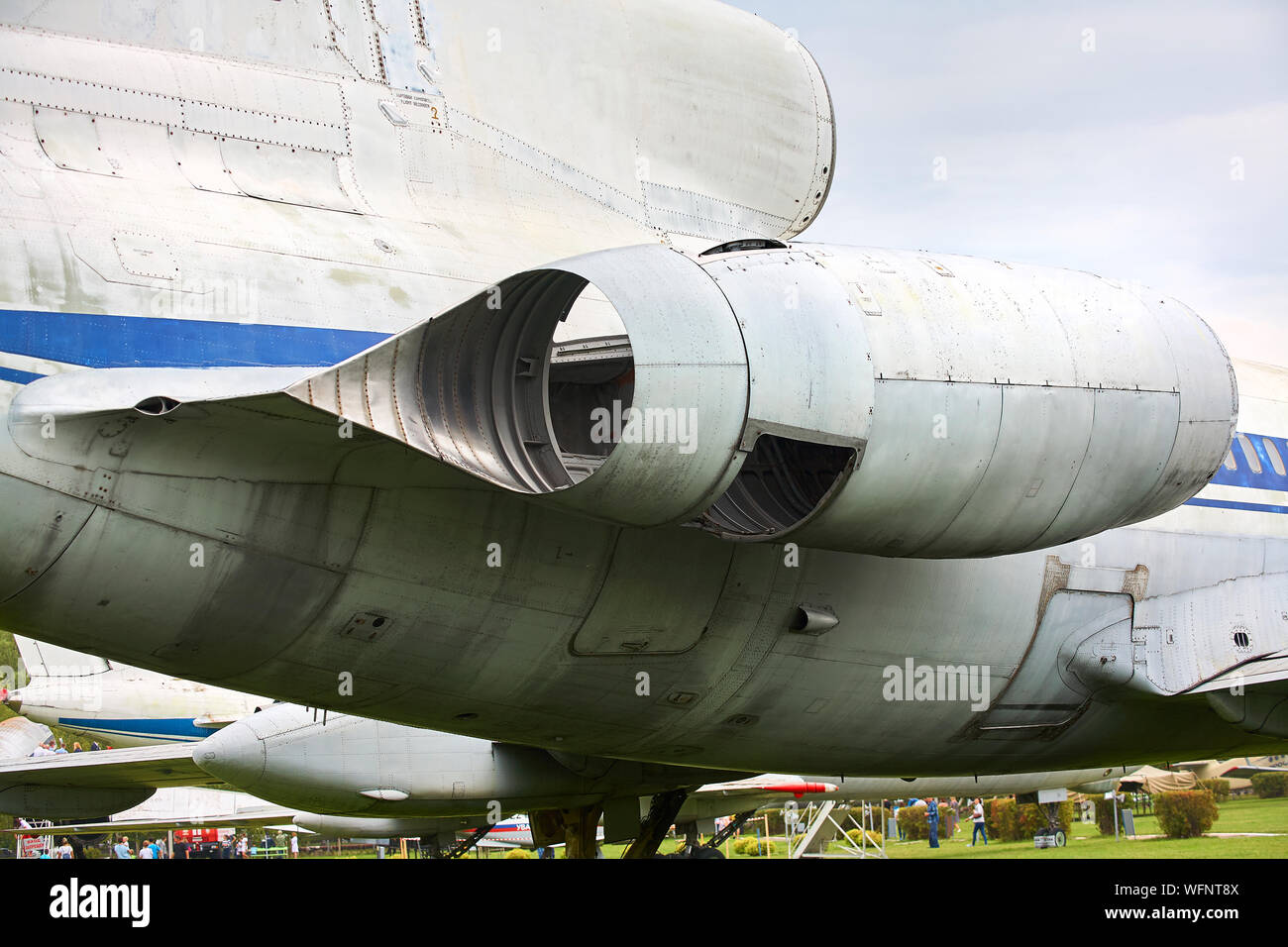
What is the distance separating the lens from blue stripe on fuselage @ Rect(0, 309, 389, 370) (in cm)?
549

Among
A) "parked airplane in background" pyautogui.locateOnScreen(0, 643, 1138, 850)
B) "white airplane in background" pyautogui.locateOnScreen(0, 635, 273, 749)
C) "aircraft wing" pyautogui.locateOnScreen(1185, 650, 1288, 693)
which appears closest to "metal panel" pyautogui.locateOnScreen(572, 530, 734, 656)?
"aircraft wing" pyautogui.locateOnScreen(1185, 650, 1288, 693)

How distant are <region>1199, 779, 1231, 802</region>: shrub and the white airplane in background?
24.4m

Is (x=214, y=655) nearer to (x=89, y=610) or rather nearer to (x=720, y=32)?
(x=89, y=610)

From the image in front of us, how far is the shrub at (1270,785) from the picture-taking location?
122ft

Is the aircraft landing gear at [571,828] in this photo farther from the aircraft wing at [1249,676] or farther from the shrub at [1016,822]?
the shrub at [1016,822]

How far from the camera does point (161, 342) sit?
5.74 metres

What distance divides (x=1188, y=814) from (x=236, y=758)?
1013 inches

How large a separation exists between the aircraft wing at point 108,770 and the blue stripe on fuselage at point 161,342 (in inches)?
470

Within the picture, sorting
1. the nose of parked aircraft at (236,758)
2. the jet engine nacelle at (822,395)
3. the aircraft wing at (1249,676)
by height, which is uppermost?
the jet engine nacelle at (822,395)

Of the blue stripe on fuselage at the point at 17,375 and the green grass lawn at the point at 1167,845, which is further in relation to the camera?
the green grass lawn at the point at 1167,845

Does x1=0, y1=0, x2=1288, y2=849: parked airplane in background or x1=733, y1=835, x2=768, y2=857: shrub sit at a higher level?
x1=0, y1=0, x2=1288, y2=849: parked airplane in background

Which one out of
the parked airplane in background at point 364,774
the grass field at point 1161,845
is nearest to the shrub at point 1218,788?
the grass field at point 1161,845

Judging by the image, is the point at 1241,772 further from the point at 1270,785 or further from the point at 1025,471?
the point at 1025,471

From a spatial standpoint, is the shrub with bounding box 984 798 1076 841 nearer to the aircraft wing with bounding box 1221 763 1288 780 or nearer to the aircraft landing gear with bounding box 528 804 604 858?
the aircraft wing with bounding box 1221 763 1288 780
